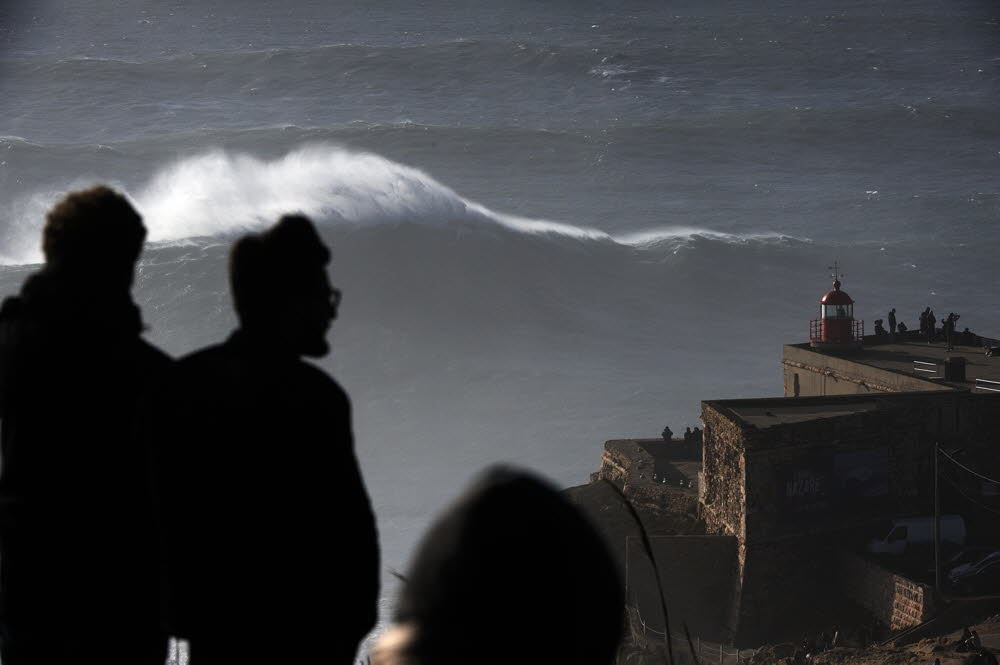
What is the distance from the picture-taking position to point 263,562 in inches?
94.1

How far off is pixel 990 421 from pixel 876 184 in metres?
76.4

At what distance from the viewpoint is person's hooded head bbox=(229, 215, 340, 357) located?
95.3 inches

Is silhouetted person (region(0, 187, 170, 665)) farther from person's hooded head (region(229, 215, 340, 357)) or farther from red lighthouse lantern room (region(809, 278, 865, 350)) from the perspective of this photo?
red lighthouse lantern room (region(809, 278, 865, 350))

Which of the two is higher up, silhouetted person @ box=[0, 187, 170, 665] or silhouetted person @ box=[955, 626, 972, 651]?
silhouetted person @ box=[0, 187, 170, 665]

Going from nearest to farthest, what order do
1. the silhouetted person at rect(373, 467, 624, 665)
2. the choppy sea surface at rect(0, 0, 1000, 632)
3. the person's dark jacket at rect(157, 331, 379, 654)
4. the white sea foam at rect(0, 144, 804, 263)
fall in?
the silhouetted person at rect(373, 467, 624, 665) < the person's dark jacket at rect(157, 331, 379, 654) < the choppy sea surface at rect(0, 0, 1000, 632) < the white sea foam at rect(0, 144, 804, 263)

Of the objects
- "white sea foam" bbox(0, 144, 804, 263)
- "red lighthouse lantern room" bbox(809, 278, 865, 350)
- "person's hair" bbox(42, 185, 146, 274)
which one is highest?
"white sea foam" bbox(0, 144, 804, 263)

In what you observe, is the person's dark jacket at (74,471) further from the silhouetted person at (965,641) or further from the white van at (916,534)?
the white van at (916,534)

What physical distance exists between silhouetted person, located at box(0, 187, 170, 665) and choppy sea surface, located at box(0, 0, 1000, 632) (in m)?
0.43

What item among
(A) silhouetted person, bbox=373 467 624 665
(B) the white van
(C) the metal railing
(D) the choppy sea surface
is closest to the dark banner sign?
(B) the white van

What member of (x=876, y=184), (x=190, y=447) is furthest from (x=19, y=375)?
(x=876, y=184)

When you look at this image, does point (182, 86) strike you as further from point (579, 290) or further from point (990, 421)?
point (990, 421)

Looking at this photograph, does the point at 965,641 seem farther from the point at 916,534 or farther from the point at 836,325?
the point at 836,325

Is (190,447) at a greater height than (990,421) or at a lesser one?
greater

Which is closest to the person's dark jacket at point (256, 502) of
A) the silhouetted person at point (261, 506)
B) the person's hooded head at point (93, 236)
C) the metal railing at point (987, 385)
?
the silhouetted person at point (261, 506)
